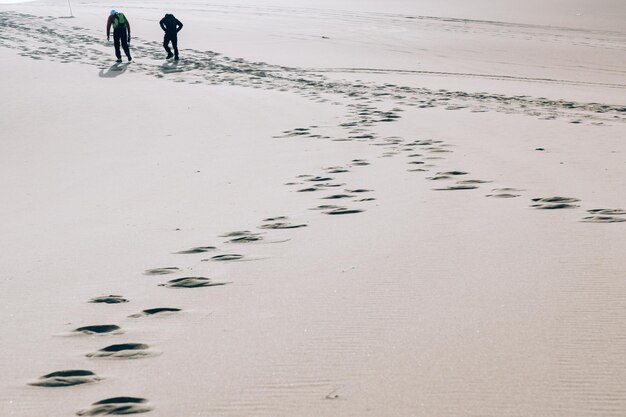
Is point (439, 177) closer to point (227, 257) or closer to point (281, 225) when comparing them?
point (281, 225)

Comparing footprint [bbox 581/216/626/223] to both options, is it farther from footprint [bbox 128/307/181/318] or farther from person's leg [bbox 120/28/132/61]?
person's leg [bbox 120/28/132/61]

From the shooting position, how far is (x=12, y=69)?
16.7 metres

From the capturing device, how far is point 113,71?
1658 centimetres

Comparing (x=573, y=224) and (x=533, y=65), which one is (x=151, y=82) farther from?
(x=573, y=224)

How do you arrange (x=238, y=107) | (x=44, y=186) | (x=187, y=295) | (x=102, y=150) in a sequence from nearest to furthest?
1. (x=187, y=295)
2. (x=44, y=186)
3. (x=102, y=150)
4. (x=238, y=107)

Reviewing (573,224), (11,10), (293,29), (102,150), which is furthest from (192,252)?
(11,10)

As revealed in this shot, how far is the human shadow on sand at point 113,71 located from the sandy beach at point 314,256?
362cm

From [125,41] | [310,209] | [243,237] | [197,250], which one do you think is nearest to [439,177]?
[310,209]

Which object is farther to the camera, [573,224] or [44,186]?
[44,186]

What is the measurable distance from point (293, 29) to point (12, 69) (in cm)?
1138

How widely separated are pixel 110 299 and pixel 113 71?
530 inches

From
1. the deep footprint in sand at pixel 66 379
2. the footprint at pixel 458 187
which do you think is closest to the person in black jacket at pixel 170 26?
the footprint at pixel 458 187

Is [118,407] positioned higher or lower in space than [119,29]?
lower

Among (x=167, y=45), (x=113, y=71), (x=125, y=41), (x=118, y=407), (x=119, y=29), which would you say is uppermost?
(x=119, y=29)
